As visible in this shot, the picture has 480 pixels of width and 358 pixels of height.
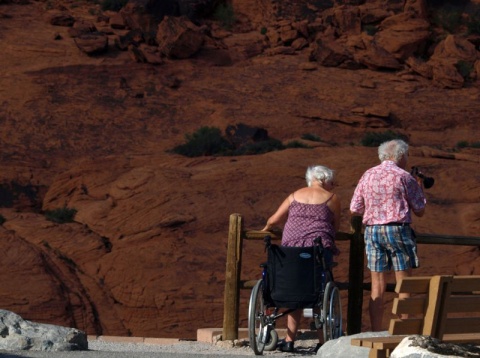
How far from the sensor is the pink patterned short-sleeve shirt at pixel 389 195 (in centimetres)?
880

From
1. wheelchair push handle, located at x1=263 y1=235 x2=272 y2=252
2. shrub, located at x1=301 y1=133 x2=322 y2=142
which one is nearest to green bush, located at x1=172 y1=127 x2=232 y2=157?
shrub, located at x1=301 y1=133 x2=322 y2=142

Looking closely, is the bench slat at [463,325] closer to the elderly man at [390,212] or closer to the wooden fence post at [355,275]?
the elderly man at [390,212]

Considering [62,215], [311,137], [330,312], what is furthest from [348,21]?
[330,312]

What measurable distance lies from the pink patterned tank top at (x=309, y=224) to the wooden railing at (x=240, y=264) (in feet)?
2.66

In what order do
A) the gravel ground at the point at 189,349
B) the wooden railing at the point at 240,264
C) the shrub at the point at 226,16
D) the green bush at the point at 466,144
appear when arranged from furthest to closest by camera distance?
1. the shrub at the point at 226,16
2. the green bush at the point at 466,144
3. the wooden railing at the point at 240,264
4. the gravel ground at the point at 189,349

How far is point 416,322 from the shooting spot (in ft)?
21.7

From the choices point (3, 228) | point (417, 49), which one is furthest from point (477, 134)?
point (3, 228)

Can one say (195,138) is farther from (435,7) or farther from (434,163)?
(435,7)

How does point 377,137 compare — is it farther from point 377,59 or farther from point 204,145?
point 377,59

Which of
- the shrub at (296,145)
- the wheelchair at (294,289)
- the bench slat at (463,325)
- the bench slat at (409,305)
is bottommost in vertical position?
the shrub at (296,145)

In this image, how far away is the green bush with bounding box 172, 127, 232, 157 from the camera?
940 inches

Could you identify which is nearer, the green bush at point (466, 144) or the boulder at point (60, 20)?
the green bush at point (466, 144)

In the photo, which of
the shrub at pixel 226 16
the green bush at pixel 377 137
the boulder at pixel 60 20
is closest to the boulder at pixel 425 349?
the green bush at pixel 377 137

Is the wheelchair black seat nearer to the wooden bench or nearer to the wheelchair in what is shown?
the wheelchair
